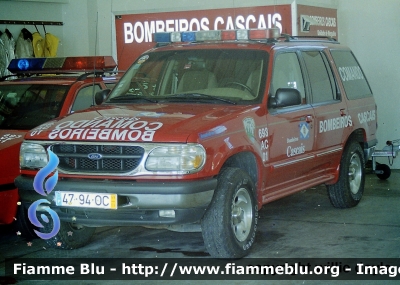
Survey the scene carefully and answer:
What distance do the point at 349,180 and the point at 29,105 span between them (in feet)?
11.6

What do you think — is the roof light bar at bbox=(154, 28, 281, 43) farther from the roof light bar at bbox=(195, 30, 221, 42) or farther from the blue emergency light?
the blue emergency light

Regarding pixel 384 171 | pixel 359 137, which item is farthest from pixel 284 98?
pixel 384 171

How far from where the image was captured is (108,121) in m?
5.92

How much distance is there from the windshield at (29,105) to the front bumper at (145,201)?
178cm

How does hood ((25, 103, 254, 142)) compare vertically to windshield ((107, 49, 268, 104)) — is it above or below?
below

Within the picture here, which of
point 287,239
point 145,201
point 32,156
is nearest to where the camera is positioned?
point 145,201

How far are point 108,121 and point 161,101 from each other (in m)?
0.87

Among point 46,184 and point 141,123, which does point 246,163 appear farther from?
point 46,184

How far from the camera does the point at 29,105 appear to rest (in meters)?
7.54

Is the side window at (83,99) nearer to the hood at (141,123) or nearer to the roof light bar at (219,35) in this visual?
the roof light bar at (219,35)

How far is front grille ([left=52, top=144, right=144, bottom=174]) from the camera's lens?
560 centimetres

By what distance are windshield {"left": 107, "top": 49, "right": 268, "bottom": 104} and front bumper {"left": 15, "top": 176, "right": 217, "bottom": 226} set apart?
1.25 meters

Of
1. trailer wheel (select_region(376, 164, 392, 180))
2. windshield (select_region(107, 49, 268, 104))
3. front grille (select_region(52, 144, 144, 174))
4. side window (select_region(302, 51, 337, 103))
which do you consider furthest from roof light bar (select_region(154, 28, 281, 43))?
trailer wheel (select_region(376, 164, 392, 180))

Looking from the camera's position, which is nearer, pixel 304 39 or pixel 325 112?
pixel 325 112
